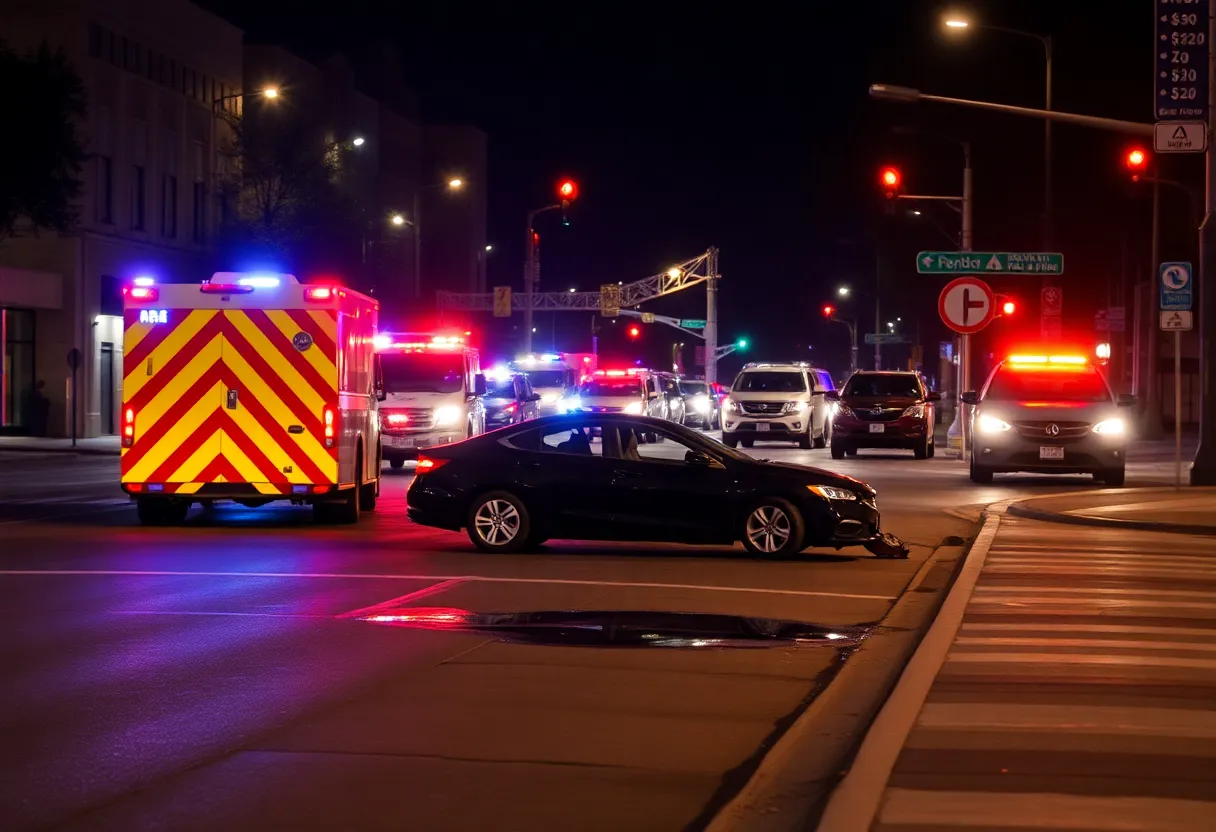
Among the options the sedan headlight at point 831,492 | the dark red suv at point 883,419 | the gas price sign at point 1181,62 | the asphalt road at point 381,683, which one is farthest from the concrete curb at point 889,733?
the dark red suv at point 883,419

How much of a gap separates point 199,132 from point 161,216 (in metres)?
4.85

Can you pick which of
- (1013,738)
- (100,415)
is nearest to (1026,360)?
(1013,738)

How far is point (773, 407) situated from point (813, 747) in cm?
3387

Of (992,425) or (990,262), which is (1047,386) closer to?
→ (992,425)

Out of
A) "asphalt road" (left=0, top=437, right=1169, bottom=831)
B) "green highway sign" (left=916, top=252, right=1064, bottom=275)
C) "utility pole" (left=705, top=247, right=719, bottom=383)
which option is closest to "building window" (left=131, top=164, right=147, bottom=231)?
"green highway sign" (left=916, top=252, right=1064, bottom=275)

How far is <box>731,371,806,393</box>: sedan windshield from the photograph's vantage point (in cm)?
4269

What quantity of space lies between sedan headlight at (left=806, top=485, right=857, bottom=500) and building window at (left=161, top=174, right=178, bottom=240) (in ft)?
144

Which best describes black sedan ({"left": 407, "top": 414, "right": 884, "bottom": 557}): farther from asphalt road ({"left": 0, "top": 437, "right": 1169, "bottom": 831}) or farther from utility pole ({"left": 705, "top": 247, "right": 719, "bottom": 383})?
utility pole ({"left": 705, "top": 247, "right": 719, "bottom": 383})

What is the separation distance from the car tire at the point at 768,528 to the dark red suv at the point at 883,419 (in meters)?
20.7

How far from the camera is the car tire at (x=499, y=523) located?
690 inches

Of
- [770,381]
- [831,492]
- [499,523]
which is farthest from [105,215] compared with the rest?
[831,492]

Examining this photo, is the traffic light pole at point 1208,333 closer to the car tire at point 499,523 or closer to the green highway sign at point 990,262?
the green highway sign at point 990,262

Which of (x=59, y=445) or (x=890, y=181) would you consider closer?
(x=890, y=181)

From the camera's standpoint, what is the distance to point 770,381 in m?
42.9
